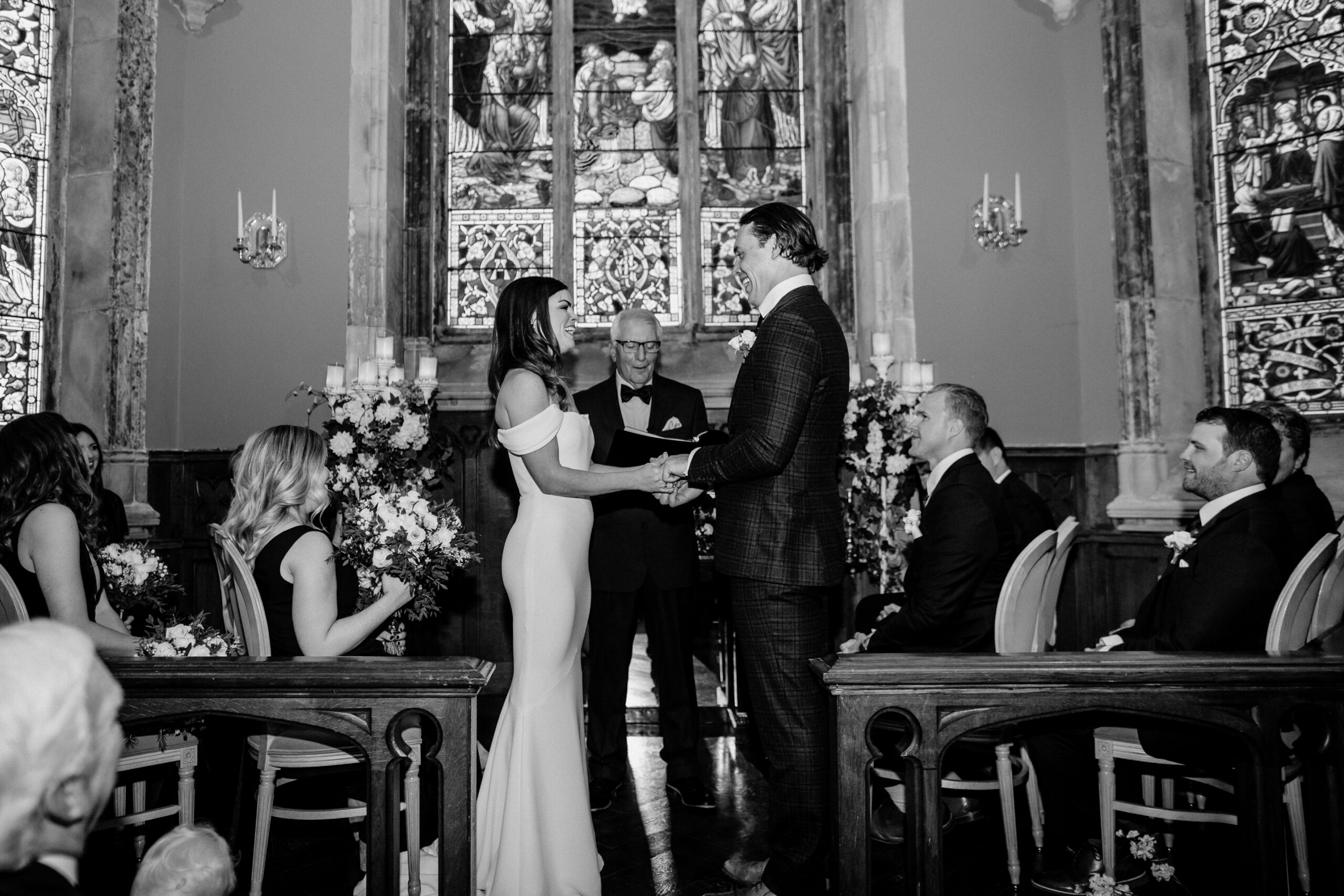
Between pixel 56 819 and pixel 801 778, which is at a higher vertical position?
pixel 56 819

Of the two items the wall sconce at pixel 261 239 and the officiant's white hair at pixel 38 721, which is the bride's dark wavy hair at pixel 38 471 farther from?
the wall sconce at pixel 261 239

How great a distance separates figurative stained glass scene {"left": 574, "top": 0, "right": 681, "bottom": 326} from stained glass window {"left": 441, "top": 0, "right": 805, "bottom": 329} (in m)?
0.01

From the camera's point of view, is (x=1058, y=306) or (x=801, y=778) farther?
(x=1058, y=306)

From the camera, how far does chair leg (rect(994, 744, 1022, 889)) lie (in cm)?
287

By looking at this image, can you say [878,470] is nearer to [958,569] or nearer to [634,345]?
[634,345]

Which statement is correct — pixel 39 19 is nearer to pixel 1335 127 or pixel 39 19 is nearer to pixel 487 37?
pixel 487 37

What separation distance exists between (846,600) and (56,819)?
16.1 ft

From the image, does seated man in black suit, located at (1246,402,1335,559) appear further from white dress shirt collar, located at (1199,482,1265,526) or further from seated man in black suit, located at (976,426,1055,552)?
seated man in black suit, located at (976,426,1055,552)

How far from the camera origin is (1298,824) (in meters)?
2.71

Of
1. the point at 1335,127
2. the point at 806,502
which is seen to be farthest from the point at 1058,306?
the point at 806,502

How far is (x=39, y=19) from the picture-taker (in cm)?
572

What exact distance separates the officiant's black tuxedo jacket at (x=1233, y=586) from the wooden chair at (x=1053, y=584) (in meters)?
0.33

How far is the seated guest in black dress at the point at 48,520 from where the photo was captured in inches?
103

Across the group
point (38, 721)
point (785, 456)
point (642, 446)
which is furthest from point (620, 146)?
point (38, 721)
